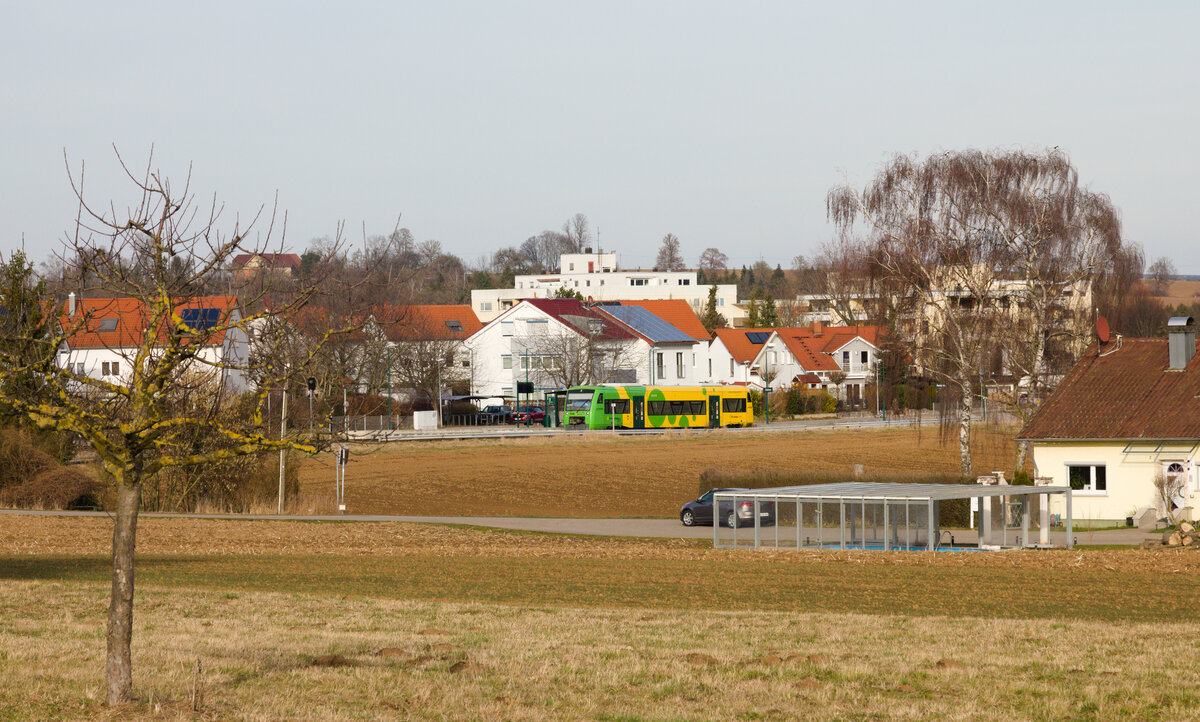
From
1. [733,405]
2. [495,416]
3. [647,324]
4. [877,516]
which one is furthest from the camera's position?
[647,324]

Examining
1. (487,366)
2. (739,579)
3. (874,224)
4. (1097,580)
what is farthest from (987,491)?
(487,366)

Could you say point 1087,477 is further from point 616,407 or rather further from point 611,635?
Answer: point 616,407

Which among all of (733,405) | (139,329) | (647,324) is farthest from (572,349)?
(139,329)

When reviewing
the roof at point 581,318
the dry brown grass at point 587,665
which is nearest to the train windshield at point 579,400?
the roof at point 581,318

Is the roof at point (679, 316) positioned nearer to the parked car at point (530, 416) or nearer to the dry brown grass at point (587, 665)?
the parked car at point (530, 416)

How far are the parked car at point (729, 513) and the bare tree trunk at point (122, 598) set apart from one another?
22.1 metres

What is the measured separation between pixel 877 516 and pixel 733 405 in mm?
54664

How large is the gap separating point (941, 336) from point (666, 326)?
222 ft

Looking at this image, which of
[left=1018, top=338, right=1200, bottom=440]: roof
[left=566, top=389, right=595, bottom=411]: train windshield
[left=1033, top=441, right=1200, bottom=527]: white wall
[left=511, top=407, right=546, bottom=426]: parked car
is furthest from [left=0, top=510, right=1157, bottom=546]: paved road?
[left=511, top=407, right=546, bottom=426]: parked car

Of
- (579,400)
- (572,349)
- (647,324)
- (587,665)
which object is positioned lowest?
(587,665)

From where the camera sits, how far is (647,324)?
355 ft

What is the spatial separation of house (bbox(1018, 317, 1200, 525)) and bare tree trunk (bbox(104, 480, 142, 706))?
106 feet

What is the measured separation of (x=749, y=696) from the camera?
35.0 ft

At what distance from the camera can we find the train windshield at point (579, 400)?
82.3 meters
